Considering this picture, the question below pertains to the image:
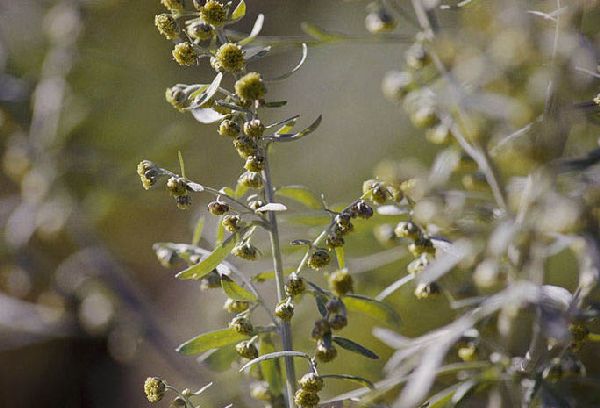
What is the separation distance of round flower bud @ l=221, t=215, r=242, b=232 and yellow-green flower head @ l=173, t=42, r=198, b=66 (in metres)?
0.12

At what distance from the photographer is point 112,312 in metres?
1.29

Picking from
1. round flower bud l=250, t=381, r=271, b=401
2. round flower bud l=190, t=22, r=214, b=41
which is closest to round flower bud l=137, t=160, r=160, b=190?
round flower bud l=190, t=22, r=214, b=41

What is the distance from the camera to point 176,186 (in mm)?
583

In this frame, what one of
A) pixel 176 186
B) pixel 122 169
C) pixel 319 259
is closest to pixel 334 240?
pixel 319 259

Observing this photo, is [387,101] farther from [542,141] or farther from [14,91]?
[542,141]

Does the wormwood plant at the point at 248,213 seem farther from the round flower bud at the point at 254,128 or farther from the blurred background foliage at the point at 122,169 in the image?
the blurred background foliage at the point at 122,169

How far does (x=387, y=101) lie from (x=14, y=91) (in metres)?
0.64

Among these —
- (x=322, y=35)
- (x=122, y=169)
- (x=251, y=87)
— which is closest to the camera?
(x=251, y=87)

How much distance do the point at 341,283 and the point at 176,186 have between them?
0.15m

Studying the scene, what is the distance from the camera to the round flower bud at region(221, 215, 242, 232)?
59 cm

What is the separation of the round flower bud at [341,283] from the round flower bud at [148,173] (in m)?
0.15

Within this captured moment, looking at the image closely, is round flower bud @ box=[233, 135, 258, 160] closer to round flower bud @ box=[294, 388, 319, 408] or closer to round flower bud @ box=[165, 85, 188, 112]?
round flower bud @ box=[165, 85, 188, 112]

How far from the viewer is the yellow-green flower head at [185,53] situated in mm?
570

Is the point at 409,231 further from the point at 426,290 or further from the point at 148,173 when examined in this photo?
the point at 148,173
